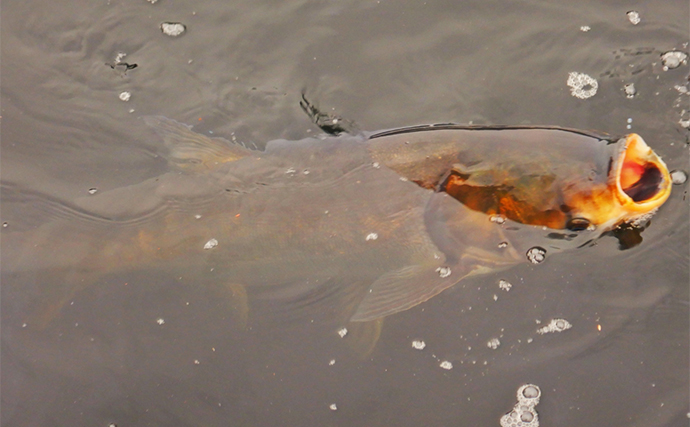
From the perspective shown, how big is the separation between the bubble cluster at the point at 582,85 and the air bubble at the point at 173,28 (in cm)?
285

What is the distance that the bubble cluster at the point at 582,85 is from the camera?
4.04m

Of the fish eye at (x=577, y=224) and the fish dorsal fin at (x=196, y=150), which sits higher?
the fish eye at (x=577, y=224)

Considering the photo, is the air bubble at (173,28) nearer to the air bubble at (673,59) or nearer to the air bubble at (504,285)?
the air bubble at (504,285)

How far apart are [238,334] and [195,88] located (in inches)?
71.7

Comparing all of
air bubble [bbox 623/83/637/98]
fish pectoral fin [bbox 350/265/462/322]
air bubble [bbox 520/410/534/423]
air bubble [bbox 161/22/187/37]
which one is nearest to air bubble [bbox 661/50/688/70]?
air bubble [bbox 623/83/637/98]

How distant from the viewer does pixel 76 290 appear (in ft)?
12.7

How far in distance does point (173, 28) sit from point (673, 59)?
3570 millimetres

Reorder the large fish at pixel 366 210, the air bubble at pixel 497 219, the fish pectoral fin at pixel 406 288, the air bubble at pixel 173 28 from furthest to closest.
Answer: the air bubble at pixel 173 28 → the fish pectoral fin at pixel 406 288 → the air bubble at pixel 497 219 → the large fish at pixel 366 210

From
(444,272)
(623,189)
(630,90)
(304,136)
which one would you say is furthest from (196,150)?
(630,90)

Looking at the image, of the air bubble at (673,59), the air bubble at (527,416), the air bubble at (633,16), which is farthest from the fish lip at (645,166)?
the air bubble at (633,16)

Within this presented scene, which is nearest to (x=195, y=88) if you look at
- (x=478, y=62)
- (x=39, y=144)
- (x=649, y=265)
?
(x=39, y=144)

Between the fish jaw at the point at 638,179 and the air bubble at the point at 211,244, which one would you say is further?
the air bubble at the point at 211,244

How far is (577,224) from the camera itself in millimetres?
3068

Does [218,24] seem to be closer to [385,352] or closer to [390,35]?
[390,35]
